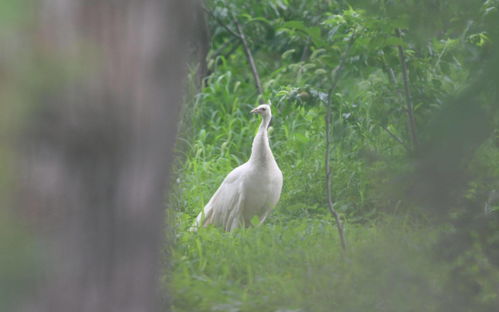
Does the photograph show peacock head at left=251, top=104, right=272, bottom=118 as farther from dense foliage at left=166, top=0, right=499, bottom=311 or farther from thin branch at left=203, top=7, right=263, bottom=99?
thin branch at left=203, top=7, right=263, bottom=99

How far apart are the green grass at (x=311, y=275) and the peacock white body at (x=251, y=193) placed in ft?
6.24

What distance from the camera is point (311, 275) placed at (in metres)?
3.60

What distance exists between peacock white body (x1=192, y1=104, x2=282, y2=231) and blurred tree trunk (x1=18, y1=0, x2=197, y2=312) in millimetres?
4388

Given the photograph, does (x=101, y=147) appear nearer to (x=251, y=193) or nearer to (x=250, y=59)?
(x=251, y=193)

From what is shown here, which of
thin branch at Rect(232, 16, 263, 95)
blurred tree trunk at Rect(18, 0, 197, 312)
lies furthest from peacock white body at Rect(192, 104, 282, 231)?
blurred tree trunk at Rect(18, 0, 197, 312)

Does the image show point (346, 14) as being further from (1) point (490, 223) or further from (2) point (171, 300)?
(2) point (171, 300)

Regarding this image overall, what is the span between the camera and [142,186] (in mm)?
1898

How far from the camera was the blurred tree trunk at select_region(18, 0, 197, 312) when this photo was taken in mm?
1703

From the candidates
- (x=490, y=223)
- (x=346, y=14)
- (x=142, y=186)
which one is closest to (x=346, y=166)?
(x=346, y=14)

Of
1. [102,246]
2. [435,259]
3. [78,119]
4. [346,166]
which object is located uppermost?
[78,119]

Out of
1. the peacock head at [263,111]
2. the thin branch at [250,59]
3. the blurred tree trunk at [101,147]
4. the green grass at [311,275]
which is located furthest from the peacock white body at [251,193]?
the blurred tree trunk at [101,147]

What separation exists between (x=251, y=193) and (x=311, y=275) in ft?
9.18

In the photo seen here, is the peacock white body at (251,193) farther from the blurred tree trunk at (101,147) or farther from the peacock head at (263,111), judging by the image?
the blurred tree trunk at (101,147)

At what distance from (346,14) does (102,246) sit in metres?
3.06
